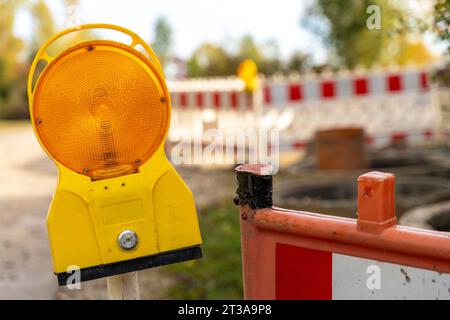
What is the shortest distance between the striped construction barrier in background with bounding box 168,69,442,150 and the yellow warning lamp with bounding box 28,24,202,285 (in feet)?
26.2

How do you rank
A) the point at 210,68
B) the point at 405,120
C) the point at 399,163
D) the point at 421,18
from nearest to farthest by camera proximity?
the point at 421,18 < the point at 399,163 < the point at 405,120 < the point at 210,68

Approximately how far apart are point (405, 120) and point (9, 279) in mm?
7455

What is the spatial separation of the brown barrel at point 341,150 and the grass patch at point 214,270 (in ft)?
3.75

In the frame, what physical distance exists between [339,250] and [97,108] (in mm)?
876

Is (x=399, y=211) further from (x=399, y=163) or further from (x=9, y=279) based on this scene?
(x=9, y=279)

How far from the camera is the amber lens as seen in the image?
235cm

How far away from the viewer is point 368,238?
1921mm

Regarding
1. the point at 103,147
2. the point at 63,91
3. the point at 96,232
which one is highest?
the point at 63,91

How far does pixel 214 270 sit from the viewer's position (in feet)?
16.5

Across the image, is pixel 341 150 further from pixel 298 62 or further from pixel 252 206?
pixel 298 62

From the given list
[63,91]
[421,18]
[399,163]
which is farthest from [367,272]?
[399,163]

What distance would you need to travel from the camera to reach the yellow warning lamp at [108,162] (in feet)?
7.67

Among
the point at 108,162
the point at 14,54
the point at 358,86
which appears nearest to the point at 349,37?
the point at 358,86

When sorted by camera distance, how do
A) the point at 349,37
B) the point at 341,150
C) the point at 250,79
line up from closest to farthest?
the point at 341,150 → the point at 250,79 → the point at 349,37
